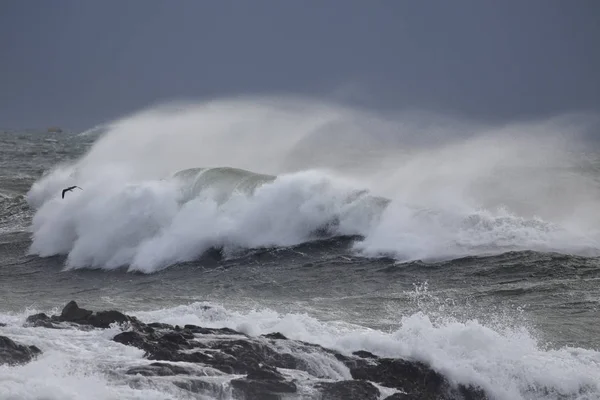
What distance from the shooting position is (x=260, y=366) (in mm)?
11867

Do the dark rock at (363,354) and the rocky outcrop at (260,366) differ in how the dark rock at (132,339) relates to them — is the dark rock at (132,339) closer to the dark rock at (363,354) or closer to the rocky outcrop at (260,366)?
the rocky outcrop at (260,366)

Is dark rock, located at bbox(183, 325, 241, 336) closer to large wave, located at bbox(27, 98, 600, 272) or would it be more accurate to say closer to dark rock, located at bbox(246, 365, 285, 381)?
dark rock, located at bbox(246, 365, 285, 381)

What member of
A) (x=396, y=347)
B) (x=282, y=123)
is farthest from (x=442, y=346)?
(x=282, y=123)

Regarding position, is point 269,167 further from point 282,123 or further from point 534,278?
point 534,278

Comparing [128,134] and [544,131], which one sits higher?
[544,131]

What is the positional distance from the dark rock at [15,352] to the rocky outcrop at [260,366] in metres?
1.29

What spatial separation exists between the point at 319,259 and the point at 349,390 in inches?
408

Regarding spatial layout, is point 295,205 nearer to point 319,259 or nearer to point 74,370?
point 319,259

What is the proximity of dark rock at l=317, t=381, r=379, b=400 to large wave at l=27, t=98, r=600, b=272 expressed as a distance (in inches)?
383

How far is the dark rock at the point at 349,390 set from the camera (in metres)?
11.2

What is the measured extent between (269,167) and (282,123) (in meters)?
10.2

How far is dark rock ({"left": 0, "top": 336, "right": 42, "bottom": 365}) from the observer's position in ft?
36.5

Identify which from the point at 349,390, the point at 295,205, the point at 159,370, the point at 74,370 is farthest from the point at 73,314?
the point at 295,205

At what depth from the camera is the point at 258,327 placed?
1420cm
